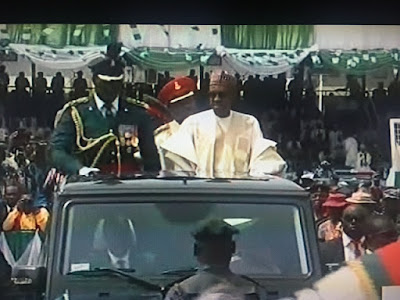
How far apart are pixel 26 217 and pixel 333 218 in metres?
0.75

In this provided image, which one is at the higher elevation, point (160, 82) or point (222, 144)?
point (160, 82)

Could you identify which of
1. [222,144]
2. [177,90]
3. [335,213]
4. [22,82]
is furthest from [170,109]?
[335,213]

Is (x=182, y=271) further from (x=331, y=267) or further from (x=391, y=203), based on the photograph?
(x=391, y=203)

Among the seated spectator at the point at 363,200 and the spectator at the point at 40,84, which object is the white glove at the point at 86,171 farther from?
the seated spectator at the point at 363,200

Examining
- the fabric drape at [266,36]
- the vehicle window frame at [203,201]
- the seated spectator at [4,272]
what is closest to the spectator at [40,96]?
the vehicle window frame at [203,201]

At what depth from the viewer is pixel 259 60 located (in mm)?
2943

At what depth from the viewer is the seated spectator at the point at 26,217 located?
2.87 metres

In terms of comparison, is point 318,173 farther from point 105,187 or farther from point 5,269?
point 5,269

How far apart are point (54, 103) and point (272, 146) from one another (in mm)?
549

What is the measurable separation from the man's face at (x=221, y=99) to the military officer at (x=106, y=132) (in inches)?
6.5

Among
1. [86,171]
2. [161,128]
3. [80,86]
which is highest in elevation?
[80,86]

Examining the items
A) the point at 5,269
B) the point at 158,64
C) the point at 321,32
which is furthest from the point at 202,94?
the point at 5,269

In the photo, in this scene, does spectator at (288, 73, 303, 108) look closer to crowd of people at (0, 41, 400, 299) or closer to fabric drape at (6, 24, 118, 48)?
crowd of people at (0, 41, 400, 299)
